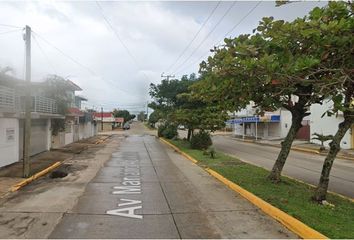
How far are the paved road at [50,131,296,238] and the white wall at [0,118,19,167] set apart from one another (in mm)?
6362

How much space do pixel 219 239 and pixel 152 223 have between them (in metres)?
1.69

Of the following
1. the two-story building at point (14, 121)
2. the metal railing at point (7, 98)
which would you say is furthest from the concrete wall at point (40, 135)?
the metal railing at point (7, 98)

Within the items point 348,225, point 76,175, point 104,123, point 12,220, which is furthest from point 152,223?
point 104,123

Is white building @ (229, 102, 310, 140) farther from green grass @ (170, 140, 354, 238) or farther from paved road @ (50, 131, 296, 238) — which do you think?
paved road @ (50, 131, 296, 238)

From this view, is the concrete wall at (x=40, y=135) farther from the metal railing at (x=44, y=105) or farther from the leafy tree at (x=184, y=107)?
the leafy tree at (x=184, y=107)

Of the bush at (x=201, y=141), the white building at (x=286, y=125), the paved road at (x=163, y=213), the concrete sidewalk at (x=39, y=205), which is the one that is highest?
the white building at (x=286, y=125)

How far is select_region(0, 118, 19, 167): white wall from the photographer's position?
19.0 m

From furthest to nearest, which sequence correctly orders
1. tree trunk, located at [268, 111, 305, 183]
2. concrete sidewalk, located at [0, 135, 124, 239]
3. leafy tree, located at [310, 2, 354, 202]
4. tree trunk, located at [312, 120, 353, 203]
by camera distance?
tree trunk, located at [268, 111, 305, 183] < tree trunk, located at [312, 120, 353, 203] < leafy tree, located at [310, 2, 354, 202] < concrete sidewalk, located at [0, 135, 124, 239]

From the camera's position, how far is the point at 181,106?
35.3 m

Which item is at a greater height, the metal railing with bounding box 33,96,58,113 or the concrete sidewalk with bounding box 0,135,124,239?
the metal railing with bounding box 33,96,58,113

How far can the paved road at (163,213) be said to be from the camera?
8.00 metres

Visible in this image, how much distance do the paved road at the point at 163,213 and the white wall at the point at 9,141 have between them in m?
6.36

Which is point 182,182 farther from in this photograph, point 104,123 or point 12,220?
point 104,123

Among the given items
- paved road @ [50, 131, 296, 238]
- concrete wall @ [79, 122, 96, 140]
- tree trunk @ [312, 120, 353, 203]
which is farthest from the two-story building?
concrete wall @ [79, 122, 96, 140]
